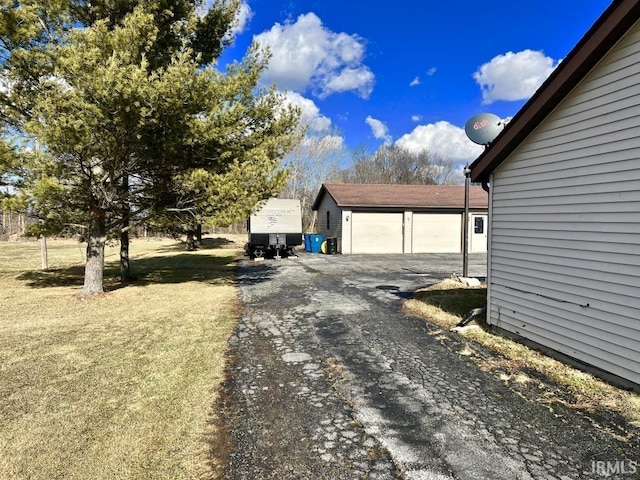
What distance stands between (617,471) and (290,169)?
8063mm

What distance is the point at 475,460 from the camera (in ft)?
8.86

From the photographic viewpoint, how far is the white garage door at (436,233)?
21.4 metres

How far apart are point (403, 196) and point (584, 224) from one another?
18166mm

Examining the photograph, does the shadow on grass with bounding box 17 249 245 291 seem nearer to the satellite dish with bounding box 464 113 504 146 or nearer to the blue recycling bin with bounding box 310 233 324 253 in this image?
the blue recycling bin with bounding box 310 233 324 253

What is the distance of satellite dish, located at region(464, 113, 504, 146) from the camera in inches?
301

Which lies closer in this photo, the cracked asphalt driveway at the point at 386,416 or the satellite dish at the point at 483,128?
the cracked asphalt driveway at the point at 386,416

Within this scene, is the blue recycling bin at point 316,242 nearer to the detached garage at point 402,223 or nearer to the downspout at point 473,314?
the detached garage at point 402,223

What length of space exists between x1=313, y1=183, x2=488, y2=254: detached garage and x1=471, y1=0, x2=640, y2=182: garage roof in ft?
48.3

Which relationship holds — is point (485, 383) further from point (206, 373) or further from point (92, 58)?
point (92, 58)

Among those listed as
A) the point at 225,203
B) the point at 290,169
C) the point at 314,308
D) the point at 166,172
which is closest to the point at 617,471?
the point at 314,308

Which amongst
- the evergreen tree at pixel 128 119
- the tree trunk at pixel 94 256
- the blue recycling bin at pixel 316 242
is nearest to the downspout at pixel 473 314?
the evergreen tree at pixel 128 119

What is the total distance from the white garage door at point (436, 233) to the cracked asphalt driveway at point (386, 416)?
51.0ft

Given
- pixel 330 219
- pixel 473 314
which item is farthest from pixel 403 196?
pixel 473 314

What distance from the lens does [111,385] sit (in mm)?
4043
